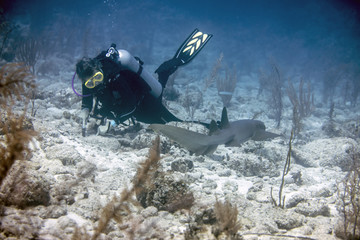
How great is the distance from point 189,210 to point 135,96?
338 cm

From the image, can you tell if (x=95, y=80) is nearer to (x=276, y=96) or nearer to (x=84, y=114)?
(x=84, y=114)

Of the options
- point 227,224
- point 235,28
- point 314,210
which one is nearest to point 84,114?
point 227,224

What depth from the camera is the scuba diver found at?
4.47m

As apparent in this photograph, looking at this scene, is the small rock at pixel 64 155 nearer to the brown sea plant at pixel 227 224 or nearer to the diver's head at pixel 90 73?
the diver's head at pixel 90 73

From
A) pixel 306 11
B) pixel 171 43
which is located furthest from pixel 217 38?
pixel 306 11

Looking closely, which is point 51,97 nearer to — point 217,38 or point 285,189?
point 285,189

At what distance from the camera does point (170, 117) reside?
19.7 ft

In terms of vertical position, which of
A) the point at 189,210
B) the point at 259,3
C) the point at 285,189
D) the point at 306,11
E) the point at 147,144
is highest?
the point at 259,3

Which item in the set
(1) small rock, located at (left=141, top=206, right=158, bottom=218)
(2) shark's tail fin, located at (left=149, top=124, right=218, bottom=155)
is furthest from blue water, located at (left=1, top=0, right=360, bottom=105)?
(1) small rock, located at (left=141, top=206, right=158, bottom=218)

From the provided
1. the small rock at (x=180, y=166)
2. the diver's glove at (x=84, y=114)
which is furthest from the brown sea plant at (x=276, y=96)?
the diver's glove at (x=84, y=114)

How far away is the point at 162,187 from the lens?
240cm

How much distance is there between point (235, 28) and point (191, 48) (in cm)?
5145

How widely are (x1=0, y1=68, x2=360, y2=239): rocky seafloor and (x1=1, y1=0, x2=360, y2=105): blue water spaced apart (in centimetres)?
2100

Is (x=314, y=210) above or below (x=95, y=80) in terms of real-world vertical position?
below
